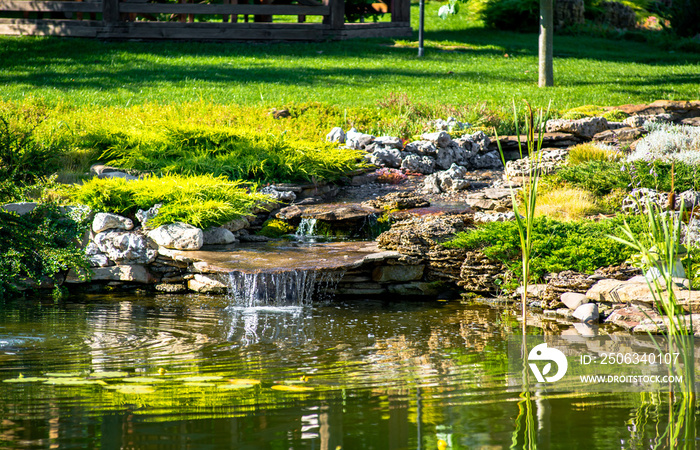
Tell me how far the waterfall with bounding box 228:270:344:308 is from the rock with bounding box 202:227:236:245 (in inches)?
44.6

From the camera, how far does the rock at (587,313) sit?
638cm

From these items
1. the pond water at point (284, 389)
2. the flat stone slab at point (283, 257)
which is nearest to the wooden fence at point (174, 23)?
the flat stone slab at point (283, 257)

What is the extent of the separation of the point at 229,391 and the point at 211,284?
3.49 m

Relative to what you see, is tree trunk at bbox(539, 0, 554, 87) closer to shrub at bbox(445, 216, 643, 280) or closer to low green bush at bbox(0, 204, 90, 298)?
shrub at bbox(445, 216, 643, 280)

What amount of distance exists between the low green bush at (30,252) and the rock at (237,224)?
5.45 ft

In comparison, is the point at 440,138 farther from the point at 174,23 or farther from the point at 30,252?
the point at 174,23

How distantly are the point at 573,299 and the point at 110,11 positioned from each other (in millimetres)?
17718

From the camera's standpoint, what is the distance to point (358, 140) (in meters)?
11.8

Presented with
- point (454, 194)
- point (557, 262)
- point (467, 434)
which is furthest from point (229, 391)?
point (454, 194)

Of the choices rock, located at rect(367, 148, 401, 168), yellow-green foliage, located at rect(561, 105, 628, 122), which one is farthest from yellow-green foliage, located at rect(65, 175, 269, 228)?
yellow-green foliage, located at rect(561, 105, 628, 122)

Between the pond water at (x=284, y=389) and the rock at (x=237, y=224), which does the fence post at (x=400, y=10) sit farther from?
the pond water at (x=284, y=389)

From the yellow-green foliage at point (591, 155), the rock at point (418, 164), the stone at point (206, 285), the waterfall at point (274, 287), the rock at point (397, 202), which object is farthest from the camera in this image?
the rock at point (418, 164)

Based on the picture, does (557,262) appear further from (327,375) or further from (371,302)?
(327,375)

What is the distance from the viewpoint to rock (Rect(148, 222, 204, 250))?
25.8ft
